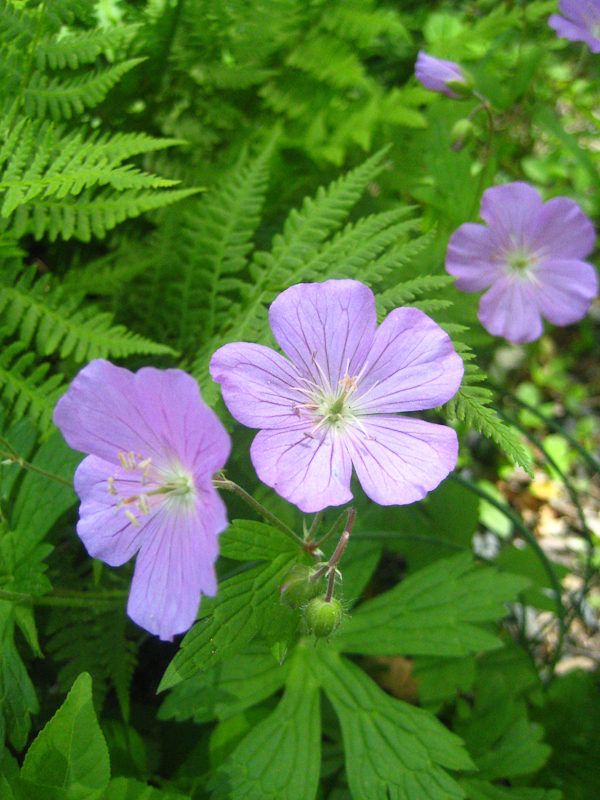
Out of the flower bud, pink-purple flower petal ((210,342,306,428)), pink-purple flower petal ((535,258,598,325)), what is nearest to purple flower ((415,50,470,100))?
the flower bud

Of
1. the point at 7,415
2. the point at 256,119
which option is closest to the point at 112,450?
the point at 7,415

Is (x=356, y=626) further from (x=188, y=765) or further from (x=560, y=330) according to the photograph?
(x=560, y=330)

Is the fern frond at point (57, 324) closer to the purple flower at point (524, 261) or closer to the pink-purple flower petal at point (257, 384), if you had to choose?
the pink-purple flower petal at point (257, 384)

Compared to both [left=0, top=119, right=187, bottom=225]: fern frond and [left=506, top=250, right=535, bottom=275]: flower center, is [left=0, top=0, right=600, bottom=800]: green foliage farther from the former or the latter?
[left=506, top=250, right=535, bottom=275]: flower center

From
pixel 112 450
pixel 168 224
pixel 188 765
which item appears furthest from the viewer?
pixel 168 224

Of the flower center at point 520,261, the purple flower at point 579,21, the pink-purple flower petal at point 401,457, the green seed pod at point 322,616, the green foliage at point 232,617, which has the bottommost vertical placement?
the green foliage at point 232,617

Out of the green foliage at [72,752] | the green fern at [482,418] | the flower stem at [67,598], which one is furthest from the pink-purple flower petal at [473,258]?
the green foliage at [72,752]
